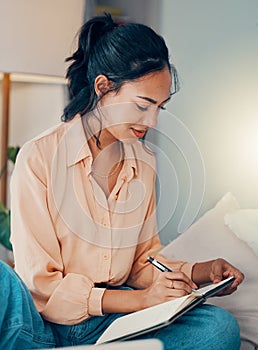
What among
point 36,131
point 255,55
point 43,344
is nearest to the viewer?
point 43,344

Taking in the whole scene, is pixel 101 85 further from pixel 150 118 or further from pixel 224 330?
pixel 224 330

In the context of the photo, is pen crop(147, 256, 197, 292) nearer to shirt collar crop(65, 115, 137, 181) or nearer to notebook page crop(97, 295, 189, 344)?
notebook page crop(97, 295, 189, 344)

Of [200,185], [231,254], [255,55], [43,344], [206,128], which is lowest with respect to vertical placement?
[43,344]

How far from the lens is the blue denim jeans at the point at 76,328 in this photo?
1.15 meters

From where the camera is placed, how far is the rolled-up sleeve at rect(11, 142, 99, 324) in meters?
1.20

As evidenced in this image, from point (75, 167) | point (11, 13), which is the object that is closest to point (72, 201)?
point (75, 167)

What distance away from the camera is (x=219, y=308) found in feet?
4.04

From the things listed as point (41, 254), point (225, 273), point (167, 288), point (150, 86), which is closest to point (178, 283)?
point (167, 288)

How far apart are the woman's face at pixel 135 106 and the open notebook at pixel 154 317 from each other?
0.31 meters

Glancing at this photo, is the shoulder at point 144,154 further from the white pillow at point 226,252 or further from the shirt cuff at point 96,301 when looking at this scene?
the shirt cuff at point 96,301

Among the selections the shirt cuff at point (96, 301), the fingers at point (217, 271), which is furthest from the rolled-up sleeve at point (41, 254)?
the fingers at point (217, 271)

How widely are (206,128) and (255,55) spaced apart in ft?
0.55

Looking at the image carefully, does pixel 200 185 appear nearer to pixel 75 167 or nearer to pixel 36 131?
pixel 75 167

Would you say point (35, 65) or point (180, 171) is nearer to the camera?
point (180, 171)
